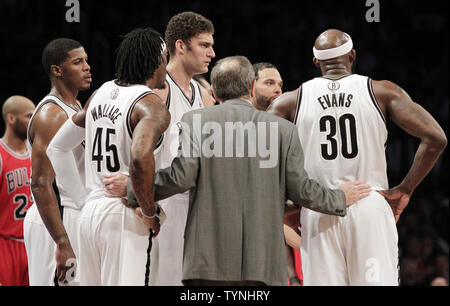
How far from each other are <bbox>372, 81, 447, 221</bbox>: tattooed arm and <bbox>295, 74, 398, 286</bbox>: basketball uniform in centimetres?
7

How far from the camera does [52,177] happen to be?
14.9 feet

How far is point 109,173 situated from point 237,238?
80cm

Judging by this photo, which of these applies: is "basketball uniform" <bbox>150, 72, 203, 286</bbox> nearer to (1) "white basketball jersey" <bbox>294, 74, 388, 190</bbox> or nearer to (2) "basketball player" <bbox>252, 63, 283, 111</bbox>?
(1) "white basketball jersey" <bbox>294, 74, 388, 190</bbox>

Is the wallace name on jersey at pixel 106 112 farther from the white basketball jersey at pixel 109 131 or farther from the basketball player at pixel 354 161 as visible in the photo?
the basketball player at pixel 354 161

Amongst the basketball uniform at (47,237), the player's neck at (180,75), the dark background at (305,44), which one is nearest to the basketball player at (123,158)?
the player's neck at (180,75)

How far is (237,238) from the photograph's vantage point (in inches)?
137

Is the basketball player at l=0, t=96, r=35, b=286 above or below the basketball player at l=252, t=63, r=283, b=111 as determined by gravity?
below

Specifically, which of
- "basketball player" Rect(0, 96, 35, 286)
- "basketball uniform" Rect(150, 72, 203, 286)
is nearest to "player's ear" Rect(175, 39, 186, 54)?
"basketball uniform" Rect(150, 72, 203, 286)

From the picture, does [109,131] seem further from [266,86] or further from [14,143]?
[14,143]

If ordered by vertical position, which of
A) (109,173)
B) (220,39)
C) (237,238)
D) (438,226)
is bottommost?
(237,238)

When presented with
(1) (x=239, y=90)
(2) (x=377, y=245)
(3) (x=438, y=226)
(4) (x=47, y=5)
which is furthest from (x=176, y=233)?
(4) (x=47, y=5)

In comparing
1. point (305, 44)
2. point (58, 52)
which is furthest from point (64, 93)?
point (305, 44)

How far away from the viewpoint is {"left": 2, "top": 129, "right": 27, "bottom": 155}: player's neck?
6.07m
